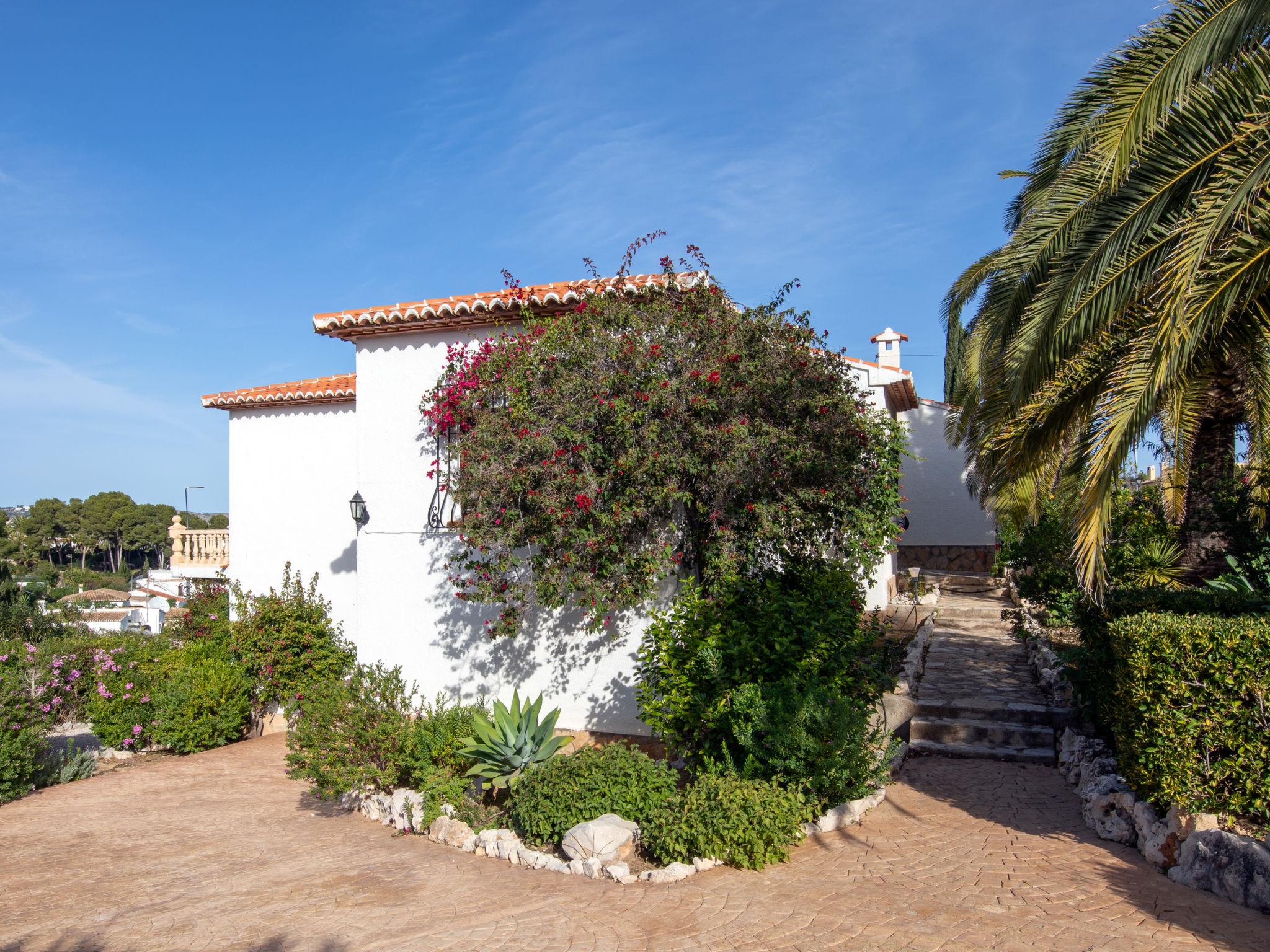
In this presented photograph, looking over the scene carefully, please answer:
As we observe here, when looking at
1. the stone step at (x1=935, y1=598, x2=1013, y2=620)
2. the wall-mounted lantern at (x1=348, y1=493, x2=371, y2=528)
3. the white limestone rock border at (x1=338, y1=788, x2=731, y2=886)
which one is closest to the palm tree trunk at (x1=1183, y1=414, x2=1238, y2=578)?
the stone step at (x1=935, y1=598, x2=1013, y2=620)

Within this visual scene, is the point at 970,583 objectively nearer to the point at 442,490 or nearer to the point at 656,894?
the point at 442,490

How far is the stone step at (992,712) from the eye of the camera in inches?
336

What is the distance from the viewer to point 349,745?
7941mm

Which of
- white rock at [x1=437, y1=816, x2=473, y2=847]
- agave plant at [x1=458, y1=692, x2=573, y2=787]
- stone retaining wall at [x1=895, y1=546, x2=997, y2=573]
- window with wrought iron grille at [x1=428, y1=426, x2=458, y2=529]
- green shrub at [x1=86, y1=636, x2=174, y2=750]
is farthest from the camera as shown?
stone retaining wall at [x1=895, y1=546, x2=997, y2=573]

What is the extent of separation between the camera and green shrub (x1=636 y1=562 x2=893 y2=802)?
256 inches

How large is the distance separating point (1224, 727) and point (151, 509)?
83.9 m

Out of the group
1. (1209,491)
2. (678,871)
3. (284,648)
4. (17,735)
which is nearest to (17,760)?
(17,735)

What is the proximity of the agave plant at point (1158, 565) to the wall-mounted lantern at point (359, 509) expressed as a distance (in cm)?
956

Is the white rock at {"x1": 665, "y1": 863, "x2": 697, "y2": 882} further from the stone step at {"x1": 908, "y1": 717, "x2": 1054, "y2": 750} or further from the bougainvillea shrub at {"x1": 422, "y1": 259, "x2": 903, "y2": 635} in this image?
the stone step at {"x1": 908, "y1": 717, "x2": 1054, "y2": 750}

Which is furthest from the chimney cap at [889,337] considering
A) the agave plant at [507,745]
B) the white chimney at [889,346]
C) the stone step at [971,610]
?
the agave plant at [507,745]

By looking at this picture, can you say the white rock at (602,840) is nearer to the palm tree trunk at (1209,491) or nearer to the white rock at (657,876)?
the white rock at (657,876)

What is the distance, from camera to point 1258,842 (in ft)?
15.8

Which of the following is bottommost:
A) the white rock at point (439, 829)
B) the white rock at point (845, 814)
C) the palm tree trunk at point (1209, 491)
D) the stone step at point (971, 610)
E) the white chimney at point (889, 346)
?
the white rock at point (439, 829)

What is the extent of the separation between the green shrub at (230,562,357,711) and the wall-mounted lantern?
244cm
